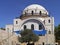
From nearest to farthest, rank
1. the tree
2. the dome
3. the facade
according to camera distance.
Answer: the tree
the facade
the dome

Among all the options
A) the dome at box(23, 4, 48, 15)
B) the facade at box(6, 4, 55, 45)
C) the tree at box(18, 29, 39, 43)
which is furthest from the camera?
the dome at box(23, 4, 48, 15)

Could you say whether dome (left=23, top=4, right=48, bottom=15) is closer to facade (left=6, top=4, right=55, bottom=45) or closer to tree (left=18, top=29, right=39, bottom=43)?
facade (left=6, top=4, right=55, bottom=45)

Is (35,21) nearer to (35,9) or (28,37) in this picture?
(35,9)

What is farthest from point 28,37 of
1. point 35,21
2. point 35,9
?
point 35,9

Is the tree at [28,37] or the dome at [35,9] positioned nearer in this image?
the tree at [28,37]

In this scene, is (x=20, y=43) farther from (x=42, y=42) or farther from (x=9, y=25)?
(x=9, y=25)

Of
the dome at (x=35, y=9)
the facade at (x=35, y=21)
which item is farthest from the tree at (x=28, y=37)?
the dome at (x=35, y=9)

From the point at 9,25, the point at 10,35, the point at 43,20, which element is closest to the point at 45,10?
the point at 43,20

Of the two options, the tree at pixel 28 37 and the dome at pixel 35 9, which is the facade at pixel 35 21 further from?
the tree at pixel 28 37

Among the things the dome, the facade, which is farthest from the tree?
the dome

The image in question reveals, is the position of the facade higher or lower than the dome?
lower

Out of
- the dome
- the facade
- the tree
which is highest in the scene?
the dome

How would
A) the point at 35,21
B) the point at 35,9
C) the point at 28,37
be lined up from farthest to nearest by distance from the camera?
the point at 35,9
the point at 35,21
the point at 28,37

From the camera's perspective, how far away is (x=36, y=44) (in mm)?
38625
